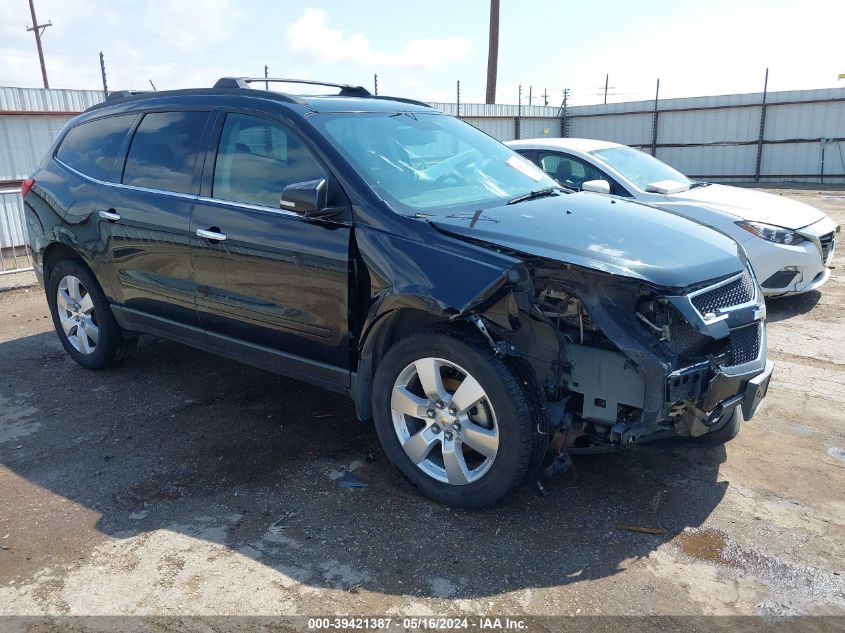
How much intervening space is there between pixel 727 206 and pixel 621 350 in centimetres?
462

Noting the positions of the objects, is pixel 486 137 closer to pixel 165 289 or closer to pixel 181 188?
pixel 181 188

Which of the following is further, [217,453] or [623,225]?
[217,453]

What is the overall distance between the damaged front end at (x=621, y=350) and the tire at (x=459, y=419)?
12 cm

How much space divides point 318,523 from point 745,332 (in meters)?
2.27

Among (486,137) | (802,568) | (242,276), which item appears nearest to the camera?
(802,568)

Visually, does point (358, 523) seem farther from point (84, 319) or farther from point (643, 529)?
point (84, 319)

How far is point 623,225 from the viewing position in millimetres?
3475

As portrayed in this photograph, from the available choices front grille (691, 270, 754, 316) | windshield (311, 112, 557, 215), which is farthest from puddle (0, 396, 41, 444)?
front grille (691, 270, 754, 316)

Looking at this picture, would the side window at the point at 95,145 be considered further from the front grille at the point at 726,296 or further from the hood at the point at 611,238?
the front grille at the point at 726,296

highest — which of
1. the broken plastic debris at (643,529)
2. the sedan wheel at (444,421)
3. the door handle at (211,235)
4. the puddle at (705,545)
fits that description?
the door handle at (211,235)

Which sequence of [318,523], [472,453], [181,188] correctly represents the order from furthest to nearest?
1. [181,188]
2. [472,453]
3. [318,523]

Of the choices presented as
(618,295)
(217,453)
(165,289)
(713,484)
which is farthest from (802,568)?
(165,289)

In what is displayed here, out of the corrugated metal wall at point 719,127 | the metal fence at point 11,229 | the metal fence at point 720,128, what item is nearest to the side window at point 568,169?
the metal fence at point 11,229

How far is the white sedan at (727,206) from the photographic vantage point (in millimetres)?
6422
